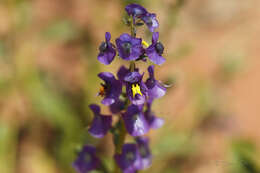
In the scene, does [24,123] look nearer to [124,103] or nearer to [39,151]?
[39,151]

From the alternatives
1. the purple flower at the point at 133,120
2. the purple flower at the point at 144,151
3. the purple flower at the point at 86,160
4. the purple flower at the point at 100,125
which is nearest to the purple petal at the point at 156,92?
the purple flower at the point at 133,120

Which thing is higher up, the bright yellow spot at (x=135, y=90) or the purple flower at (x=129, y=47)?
the purple flower at (x=129, y=47)

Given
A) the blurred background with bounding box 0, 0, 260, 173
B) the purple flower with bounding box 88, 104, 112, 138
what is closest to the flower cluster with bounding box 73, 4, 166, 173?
the purple flower with bounding box 88, 104, 112, 138

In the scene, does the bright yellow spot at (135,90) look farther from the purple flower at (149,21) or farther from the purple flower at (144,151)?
the purple flower at (144,151)

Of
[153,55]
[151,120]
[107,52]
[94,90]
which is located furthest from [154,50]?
[94,90]

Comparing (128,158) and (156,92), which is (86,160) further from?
(156,92)

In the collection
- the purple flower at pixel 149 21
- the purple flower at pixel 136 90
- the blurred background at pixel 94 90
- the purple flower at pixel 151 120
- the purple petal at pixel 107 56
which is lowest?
the blurred background at pixel 94 90
